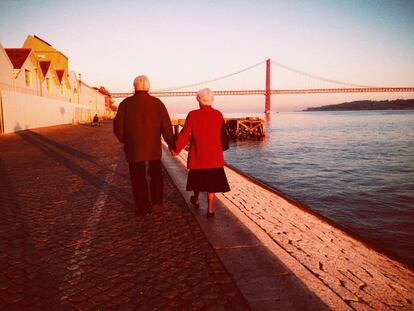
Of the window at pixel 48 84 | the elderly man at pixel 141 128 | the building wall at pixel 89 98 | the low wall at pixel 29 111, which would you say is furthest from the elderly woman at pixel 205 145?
the building wall at pixel 89 98

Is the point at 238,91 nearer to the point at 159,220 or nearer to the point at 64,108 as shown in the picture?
the point at 64,108

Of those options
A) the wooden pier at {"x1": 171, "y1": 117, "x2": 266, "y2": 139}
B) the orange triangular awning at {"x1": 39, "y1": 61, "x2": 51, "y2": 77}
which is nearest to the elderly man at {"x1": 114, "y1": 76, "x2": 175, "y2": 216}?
the orange triangular awning at {"x1": 39, "y1": 61, "x2": 51, "y2": 77}

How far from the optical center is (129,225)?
4168mm

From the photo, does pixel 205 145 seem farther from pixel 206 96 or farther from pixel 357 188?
pixel 357 188

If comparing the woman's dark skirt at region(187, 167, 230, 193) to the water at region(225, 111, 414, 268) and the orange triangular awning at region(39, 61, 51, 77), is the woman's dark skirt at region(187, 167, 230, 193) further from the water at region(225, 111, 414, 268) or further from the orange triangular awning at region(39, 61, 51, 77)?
the orange triangular awning at region(39, 61, 51, 77)

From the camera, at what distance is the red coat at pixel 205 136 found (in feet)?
14.0

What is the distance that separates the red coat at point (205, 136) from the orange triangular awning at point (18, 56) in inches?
940

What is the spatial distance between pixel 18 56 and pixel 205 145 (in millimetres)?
26157

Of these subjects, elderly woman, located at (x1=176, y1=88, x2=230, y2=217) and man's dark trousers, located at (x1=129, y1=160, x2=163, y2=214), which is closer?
elderly woman, located at (x1=176, y1=88, x2=230, y2=217)

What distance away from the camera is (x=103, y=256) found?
325cm

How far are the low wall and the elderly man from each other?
1825cm

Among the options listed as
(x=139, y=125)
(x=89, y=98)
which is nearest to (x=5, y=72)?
(x=139, y=125)

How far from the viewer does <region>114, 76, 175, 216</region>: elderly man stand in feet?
14.0

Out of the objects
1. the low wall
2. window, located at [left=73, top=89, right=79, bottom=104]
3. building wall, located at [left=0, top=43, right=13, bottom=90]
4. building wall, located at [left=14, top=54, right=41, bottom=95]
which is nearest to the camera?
the low wall
